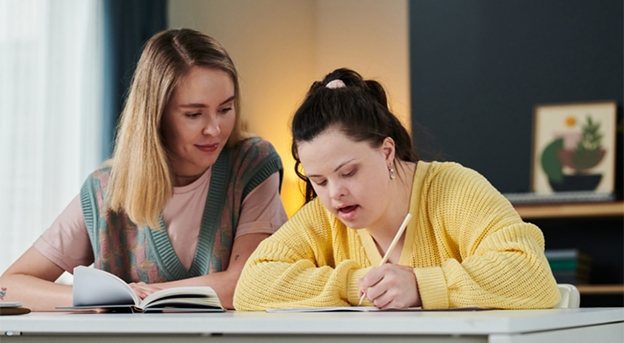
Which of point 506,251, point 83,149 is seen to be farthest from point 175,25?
point 506,251

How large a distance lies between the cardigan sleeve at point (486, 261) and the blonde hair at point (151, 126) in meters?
0.71

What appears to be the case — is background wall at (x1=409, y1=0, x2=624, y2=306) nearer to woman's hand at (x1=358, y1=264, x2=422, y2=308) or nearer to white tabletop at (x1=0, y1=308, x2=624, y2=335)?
woman's hand at (x1=358, y1=264, x2=422, y2=308)

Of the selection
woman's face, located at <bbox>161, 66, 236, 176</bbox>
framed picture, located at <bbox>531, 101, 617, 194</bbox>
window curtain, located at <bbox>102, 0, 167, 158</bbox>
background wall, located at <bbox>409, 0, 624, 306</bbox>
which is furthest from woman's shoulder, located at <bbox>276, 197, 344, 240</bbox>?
framed picture, located at <bbox>531, 101, 617, 194</bbox>

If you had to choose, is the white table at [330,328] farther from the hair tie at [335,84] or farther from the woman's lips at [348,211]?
the hair tie at [335,84]

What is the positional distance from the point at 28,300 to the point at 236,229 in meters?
0.54

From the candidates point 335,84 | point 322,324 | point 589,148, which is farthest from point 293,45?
point 322,324

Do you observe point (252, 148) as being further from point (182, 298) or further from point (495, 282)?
point (495, 282)

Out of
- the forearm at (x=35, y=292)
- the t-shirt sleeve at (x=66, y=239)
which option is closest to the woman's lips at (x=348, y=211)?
the forearm at (x=35, y=292)

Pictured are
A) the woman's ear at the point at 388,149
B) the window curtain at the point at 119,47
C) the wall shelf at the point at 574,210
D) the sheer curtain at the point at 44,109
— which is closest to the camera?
the woman's ear at the point at 388,149

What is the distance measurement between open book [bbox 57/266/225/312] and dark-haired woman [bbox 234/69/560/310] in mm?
123

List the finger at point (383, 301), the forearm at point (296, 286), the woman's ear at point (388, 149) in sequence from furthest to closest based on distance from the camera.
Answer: the woman's ear at point (388, 149)
the forearm at point (296, 286)
the finger at point (383, 301)

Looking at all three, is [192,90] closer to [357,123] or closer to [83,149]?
[357,123]

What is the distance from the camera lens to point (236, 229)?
5.41 feet

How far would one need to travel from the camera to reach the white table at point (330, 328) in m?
0.60
